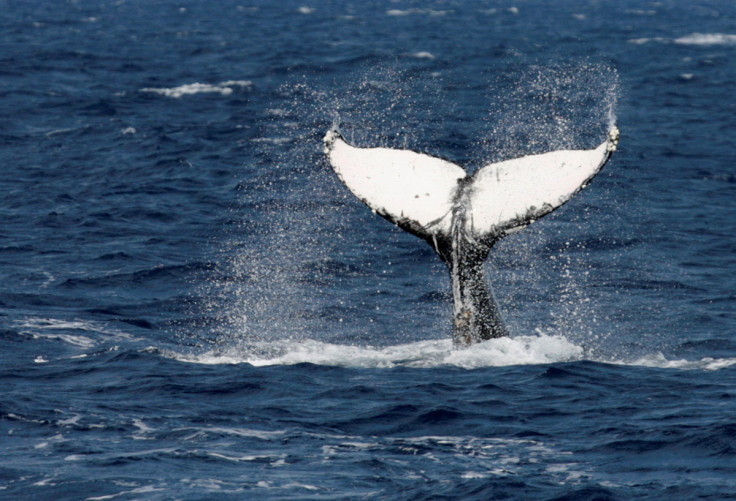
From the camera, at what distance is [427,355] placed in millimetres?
15367

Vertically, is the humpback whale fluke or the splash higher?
the humpback whale fluke

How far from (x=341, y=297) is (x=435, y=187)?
616 cm

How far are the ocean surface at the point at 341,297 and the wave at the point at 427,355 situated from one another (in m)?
0.05

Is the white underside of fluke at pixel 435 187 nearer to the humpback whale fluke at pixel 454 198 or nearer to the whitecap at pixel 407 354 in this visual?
the humpback whale fluke at pixel 454 198

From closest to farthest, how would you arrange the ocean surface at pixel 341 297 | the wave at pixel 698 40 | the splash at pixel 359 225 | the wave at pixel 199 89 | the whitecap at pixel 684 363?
1. the ocean surface at pixel 341 297
2. the whitecap at pixel 684 363
3. the splash at pixel 359 225
4. the wave at pixel 199 89
5. the wave at pixel 698 40

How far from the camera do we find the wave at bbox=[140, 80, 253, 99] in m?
40.4

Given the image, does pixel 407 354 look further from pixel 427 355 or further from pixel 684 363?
pixel 684 363

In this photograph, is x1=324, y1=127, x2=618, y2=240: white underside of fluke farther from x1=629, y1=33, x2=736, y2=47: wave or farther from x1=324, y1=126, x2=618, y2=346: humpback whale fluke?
x1=629, y1=33, x2=736, y2=47: wave

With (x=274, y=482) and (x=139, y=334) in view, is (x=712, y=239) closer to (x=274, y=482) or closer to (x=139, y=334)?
(x=139, y=334)

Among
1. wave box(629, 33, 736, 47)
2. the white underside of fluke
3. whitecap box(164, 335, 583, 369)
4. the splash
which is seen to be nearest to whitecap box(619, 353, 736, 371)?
whitecap box(164, 335, 583, 369)

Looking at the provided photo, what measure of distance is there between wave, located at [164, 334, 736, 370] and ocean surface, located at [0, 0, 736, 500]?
2.0 inches

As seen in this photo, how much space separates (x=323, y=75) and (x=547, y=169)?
31173 mm

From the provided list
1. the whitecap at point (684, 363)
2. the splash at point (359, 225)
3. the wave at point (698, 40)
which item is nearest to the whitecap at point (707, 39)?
the wave at point (698, 40)

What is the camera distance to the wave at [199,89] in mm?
40438
